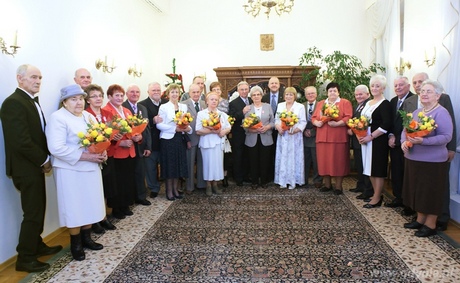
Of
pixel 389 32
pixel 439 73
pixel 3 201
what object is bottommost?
pixel 3 201

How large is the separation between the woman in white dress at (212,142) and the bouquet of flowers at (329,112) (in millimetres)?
1470

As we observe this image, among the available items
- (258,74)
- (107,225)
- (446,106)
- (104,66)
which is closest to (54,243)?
(107,225)

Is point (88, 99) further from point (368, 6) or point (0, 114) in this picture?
point (368, 6)

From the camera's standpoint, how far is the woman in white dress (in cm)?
527

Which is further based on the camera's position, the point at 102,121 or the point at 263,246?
the point at 102,121

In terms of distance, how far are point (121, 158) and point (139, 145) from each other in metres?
0.52

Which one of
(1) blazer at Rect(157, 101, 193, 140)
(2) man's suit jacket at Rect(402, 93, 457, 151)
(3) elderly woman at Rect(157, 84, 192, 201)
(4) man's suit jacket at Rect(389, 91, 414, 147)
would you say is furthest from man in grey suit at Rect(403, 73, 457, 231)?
(1) blazer at Rect(157, 101, 193, 140)

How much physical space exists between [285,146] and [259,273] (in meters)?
2.98

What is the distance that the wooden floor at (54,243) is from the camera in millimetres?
2978

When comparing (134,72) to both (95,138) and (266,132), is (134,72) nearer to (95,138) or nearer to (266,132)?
(266,132)

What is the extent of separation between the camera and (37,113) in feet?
10.5

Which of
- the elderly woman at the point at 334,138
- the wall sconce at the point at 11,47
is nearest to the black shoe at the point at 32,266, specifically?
the wall sconce at the point at 11,47

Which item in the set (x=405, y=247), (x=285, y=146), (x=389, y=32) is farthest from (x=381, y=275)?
(x=389, y=32)

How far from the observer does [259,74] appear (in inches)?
323
